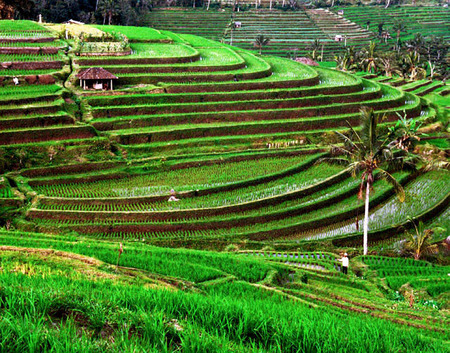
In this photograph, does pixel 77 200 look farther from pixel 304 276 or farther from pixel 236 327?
pixel 236 327

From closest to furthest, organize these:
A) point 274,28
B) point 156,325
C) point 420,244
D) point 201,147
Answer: point 156,325
point 420,244
point 201,147
point 274,28

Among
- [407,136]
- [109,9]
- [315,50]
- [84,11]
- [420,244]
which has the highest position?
[109,9]

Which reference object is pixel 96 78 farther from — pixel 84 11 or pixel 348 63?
pixel 84 11

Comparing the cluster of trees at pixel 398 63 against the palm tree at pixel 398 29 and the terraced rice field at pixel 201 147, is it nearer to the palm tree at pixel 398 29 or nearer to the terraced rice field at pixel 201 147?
the palm tree at pixel 398 29

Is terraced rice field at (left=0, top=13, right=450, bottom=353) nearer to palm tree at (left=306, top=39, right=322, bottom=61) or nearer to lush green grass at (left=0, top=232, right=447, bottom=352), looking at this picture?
lush green grass at (left=0, top=232, right=447, bottom=352)

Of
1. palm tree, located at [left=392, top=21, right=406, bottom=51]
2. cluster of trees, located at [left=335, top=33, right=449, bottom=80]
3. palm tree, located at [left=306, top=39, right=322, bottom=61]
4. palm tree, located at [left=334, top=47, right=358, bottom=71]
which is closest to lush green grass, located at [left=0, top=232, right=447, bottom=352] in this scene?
palm tree, located at [left=334, top=47, right=358, bottom=71]

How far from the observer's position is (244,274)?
40.7ft

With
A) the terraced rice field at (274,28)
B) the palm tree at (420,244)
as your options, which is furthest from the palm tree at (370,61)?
the palm tree at (420,244)

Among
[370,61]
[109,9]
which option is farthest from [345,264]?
[109,9]

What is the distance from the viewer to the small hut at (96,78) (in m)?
Answer: 26.6

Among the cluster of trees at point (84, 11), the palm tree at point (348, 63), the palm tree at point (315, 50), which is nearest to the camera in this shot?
the cluster of trees at point (84, 11)

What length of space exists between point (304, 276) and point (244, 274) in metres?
1.54

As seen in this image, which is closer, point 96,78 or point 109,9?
point 96,78

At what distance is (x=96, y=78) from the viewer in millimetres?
26547
